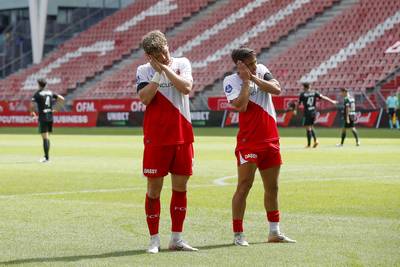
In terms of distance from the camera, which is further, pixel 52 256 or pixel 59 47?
pixel 59 47

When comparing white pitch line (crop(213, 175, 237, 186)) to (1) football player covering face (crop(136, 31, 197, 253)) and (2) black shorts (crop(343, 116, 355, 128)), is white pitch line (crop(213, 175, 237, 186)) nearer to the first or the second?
(1) football player covering face (crop(136, 31, 197, 253))

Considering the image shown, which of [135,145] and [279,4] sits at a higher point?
[279,4]

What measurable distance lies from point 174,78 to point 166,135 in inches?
22.9

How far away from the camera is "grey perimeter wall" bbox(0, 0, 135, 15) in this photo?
67375 millimetres

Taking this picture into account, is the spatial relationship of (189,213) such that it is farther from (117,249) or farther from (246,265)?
(246,265)

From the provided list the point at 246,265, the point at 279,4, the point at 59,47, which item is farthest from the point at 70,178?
the point at 59,47

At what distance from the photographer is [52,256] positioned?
883 centimetres

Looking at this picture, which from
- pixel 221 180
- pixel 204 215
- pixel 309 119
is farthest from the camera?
pixel 309 119

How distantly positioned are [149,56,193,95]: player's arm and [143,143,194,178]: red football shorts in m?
0.56

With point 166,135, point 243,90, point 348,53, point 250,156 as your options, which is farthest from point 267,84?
point 348,53

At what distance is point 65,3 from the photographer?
6762cm

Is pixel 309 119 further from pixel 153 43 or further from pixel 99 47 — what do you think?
pixel 99 47

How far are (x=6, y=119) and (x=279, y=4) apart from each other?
17.6m

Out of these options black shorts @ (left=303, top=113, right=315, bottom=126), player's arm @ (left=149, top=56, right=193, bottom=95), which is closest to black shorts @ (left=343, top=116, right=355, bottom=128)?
black shorts @ (left=303, top=113, right=315, bottom=126)
